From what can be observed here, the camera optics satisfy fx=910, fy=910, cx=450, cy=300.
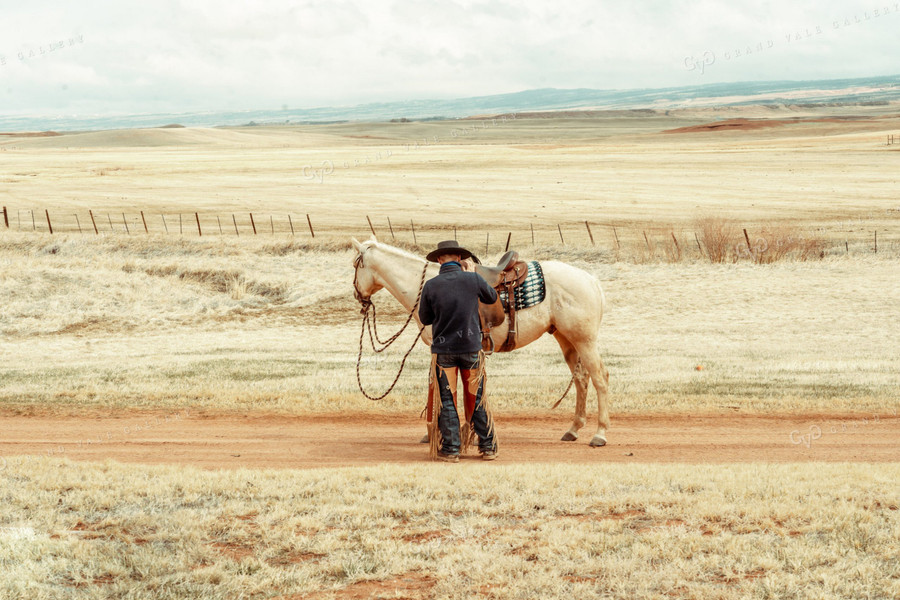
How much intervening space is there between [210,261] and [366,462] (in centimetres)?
2194

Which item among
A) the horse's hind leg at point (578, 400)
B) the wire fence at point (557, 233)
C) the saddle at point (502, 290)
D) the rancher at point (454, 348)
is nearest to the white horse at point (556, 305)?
the horse's hind leg at point (578, 400)

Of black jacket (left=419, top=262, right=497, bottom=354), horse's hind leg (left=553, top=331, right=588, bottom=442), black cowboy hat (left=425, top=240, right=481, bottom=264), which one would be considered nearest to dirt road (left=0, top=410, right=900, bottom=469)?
horse's hind leg (left=553, top=331, right=588, bottom=442)

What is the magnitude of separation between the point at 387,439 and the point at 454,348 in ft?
7.17

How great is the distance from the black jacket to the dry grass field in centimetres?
146

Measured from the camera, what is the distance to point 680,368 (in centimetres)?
1661

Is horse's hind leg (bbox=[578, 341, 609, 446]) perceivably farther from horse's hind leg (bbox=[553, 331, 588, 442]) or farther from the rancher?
the rancher

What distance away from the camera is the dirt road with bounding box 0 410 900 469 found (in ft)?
35.7

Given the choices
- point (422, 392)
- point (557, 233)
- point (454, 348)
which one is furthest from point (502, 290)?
point (557, 233)

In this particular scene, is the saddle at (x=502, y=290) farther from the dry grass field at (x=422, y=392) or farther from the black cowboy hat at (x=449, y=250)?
the dry grass field at (x=422, y=392)

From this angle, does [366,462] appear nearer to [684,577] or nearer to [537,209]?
[684,577]

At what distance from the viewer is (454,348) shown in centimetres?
1045

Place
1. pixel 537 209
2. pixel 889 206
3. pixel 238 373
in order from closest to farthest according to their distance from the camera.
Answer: pixel 238 373, pixel 889 206, pixel 537 209

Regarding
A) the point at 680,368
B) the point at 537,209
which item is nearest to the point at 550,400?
the point at 680,368

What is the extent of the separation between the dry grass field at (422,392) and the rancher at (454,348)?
0.78 meters
